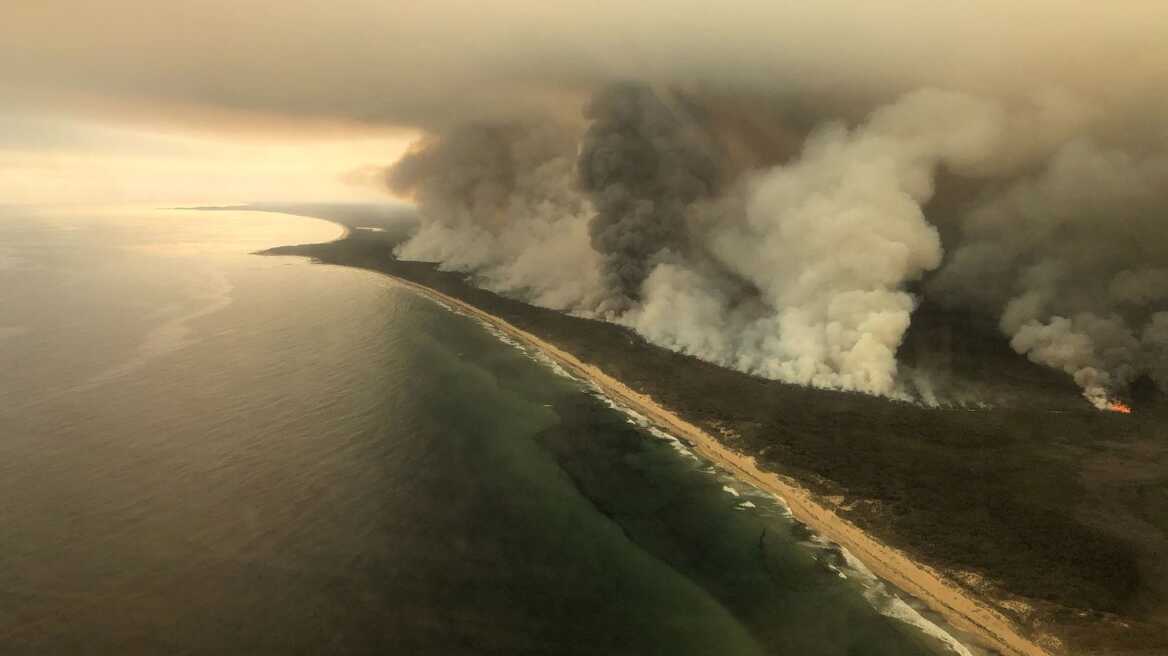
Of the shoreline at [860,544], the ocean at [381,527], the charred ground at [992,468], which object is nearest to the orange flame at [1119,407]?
the charred ground at [992,468]

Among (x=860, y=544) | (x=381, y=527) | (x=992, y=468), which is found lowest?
(x=381, y=527)

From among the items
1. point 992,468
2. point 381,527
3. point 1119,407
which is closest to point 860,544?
point 992,468

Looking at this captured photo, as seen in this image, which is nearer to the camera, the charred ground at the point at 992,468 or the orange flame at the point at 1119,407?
the charred ground at the point at 992,468

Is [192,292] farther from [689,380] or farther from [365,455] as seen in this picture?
[689,380]

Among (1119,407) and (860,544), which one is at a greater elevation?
(1119,407)

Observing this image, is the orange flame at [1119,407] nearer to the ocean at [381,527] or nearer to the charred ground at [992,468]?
the charred ground at [992,468]

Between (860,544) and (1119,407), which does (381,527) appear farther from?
(1119,407)
